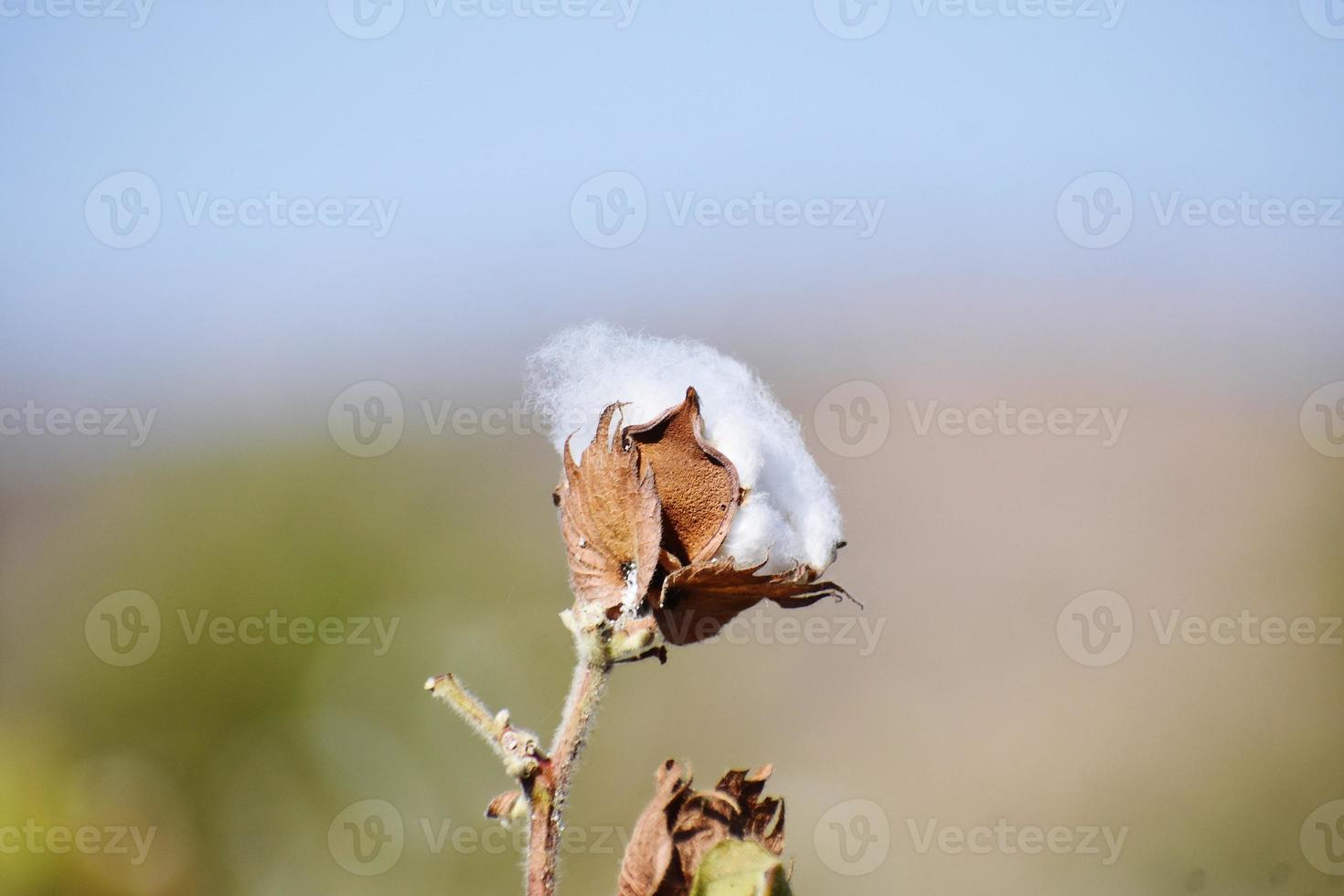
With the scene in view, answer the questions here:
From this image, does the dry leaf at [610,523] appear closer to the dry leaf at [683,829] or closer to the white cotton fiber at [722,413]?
the white cotton fiber at [722,413]

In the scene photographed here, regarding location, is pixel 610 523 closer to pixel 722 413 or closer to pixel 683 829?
pixel 722 413

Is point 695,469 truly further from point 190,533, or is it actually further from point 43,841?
point 190,533

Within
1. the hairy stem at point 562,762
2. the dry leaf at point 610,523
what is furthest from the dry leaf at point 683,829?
the dry leaf at point 610,523

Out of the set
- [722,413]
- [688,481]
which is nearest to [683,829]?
[688,481]

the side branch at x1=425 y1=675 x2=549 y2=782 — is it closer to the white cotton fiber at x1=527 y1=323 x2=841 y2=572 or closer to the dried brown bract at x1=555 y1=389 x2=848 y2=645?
the dried brown bract at x1=555 y1=389 x2=848 y2=645

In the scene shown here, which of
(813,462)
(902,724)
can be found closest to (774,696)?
(902,724)

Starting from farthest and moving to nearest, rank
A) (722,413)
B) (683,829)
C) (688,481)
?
1. (722,413)
2. (688,481)
3. (683,829)

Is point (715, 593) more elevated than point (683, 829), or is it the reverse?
point (715, 593)
